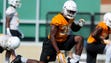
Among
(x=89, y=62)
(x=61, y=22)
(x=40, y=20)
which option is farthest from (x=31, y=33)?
(x=61, y=22)

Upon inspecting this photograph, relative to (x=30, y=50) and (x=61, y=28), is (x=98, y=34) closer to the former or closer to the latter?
(x=61, y=28)

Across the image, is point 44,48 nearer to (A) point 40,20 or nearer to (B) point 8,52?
A: (B) point 8,52

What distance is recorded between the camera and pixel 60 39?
12.4 metres

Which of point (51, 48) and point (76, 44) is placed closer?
point (76, 44)

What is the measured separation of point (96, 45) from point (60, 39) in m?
1.20

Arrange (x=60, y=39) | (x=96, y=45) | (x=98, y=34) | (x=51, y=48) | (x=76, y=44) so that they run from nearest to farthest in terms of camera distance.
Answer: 1. (x=76, y=44)
2. (x=60, y=39)
3. (x=51, y=48)
4. (x=98, y=34)
5. (x=96, y=45)

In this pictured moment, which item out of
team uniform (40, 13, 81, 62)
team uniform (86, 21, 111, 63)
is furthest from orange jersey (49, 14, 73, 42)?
team uniform (86, 21, 111, 63)

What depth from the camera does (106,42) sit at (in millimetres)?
13008

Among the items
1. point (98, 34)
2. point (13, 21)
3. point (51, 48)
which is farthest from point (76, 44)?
point (13, 21)

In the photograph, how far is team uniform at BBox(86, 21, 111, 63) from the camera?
13141mm

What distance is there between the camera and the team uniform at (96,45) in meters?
13.1

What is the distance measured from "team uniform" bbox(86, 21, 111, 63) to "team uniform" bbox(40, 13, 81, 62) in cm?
76

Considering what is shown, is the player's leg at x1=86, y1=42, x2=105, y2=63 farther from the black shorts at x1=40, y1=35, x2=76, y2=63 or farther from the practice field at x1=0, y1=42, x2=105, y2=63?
the practice field at x1=0, y1=42, x2=105, y2=63

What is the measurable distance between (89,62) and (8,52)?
1.73 metres
